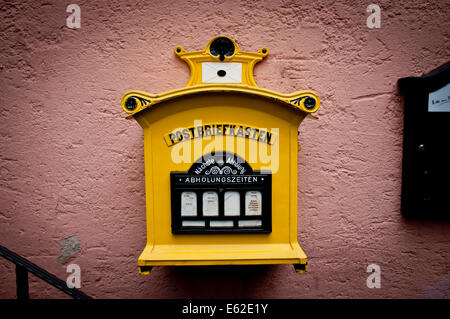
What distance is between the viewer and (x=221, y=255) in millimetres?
1080

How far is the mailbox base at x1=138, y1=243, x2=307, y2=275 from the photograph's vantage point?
1051 millimetres

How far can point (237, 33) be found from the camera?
4.77 ft

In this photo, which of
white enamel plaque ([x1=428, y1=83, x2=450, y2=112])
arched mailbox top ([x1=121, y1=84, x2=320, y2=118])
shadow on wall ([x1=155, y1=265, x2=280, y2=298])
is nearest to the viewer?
arched mailbox top ([x1=121, y1=84, x2=320, y2=118])

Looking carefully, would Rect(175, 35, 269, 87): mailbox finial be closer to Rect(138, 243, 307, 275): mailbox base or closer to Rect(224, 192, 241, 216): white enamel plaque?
Rect(224, 192, 241, 216): white enamel plaque

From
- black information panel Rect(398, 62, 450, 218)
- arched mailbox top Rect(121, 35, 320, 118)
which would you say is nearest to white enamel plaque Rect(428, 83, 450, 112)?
black information panel Rect(398, 62, 450, 218)

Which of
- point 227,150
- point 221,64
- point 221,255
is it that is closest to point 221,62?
point 221,64

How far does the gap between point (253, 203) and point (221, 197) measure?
5.9 inches

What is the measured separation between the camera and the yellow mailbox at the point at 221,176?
3.55ft

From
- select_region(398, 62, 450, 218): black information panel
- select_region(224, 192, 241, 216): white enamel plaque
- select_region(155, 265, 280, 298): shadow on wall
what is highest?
select_region(398, 62, 450, 218): black information panel

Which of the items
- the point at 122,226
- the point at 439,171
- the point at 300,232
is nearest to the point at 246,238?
the point at 300,232

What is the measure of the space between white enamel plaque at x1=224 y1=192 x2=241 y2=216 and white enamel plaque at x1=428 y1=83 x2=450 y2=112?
1242mm

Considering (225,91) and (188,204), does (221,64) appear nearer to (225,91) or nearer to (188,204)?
(225,91)

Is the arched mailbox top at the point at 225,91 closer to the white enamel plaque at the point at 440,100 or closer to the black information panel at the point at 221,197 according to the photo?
the black information panel at the point at 221,197

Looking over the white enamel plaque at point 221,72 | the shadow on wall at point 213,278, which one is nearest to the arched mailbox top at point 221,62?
the white enamel plaque at point 221,72
